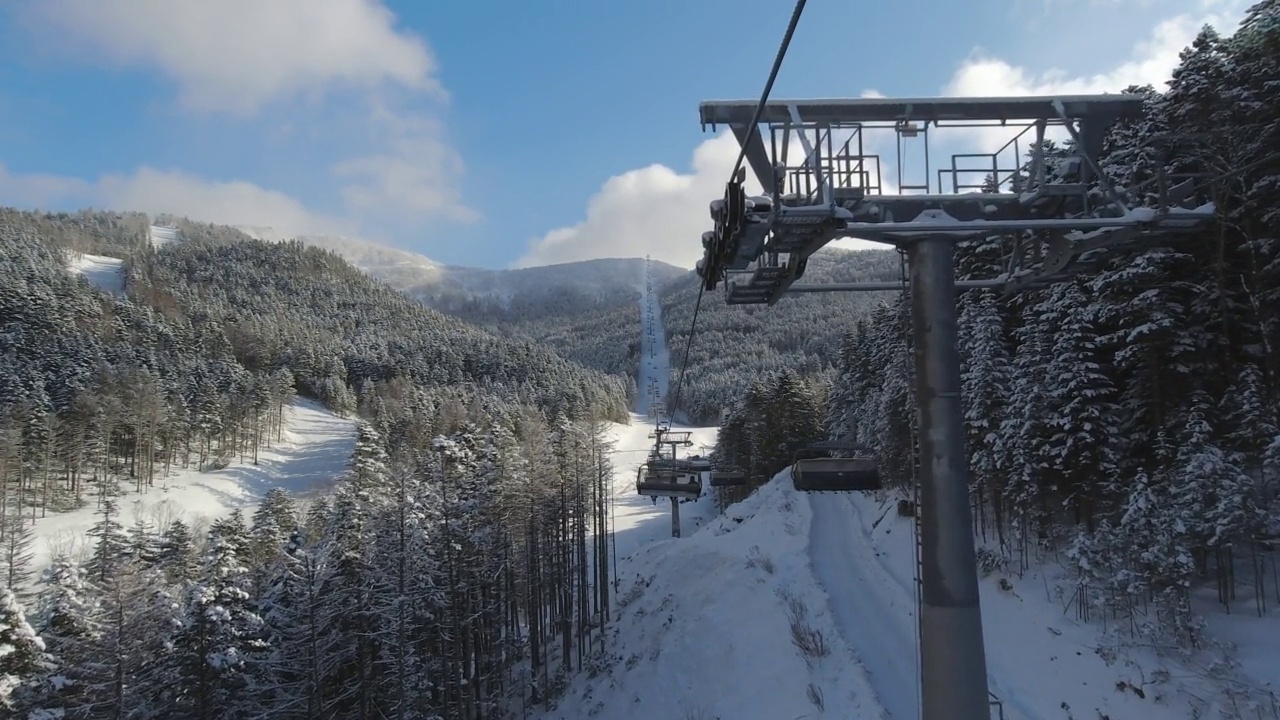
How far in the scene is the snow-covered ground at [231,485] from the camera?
57.7m

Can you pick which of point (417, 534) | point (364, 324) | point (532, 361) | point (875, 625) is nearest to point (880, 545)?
point (875, 625)

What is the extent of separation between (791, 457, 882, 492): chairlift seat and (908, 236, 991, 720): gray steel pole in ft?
61.2

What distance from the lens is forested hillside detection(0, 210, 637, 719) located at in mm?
20828

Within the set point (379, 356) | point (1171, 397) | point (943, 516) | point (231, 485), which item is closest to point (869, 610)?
point (1171, 397)

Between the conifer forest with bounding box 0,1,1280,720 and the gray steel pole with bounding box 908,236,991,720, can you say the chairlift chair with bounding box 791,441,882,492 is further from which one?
the gray steel pole with bounding box 908,236,991,720

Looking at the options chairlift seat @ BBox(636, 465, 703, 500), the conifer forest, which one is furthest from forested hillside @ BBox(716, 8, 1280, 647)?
chairlift seat @ BBox(636, 465, 703, 500)

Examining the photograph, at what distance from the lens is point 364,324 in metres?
184

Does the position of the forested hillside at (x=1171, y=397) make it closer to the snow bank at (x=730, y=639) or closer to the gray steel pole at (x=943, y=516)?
the gray steel pole at (x=943, y=516)

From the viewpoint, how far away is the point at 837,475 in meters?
26.4

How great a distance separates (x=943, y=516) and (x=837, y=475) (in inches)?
768

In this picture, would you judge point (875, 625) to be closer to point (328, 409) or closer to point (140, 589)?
point (140, 589)

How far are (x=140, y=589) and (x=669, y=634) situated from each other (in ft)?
68.5

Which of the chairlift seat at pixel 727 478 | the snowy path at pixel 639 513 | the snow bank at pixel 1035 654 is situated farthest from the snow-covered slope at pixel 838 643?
the snowy path at pixel 639 513

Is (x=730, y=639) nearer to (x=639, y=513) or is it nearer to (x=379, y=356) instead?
(x=639, y=513)
